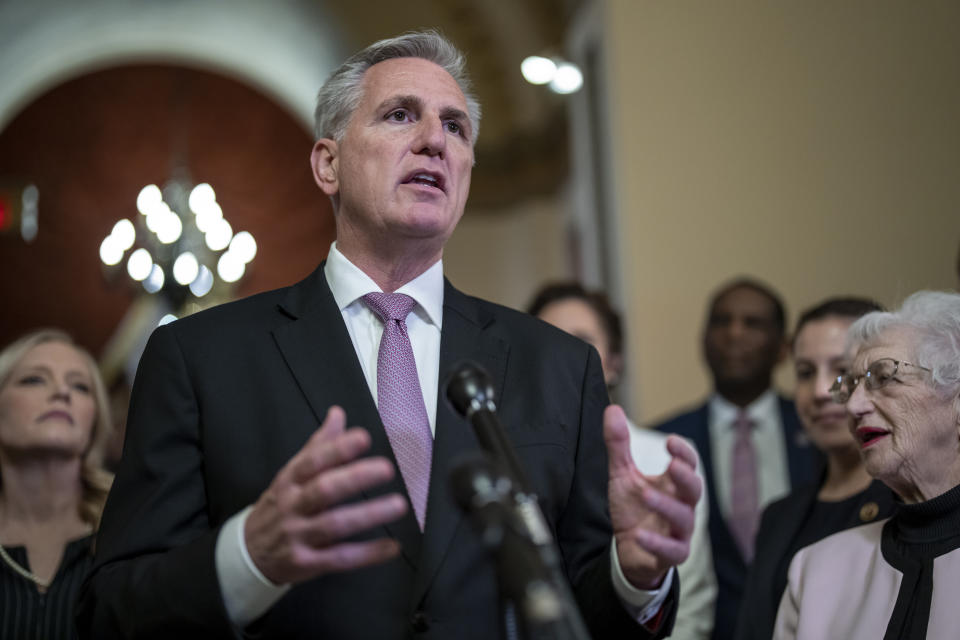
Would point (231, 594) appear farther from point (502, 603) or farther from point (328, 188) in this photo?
point (328, 188)

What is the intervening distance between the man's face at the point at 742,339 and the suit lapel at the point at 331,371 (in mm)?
2541

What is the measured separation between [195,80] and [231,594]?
39.8 ft

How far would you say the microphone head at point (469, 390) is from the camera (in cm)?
146

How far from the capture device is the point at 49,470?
327 cm

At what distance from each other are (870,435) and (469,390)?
1.40 meters

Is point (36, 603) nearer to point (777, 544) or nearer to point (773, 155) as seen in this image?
point (777, 544)

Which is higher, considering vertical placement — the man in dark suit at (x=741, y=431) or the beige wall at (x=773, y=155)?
the beige wall at (x=773, y=155)

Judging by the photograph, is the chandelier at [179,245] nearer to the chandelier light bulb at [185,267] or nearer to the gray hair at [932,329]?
the chandelier light bulb at [185,267]

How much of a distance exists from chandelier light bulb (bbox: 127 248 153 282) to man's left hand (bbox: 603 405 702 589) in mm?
8914

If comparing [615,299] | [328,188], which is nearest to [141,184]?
[615,299]

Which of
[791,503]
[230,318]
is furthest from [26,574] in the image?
[791,503]

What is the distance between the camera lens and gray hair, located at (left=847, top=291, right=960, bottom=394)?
2.48 meters

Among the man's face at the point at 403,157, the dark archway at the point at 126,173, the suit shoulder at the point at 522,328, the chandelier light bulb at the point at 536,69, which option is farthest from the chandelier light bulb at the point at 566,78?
the dark archway at the point at 126,173

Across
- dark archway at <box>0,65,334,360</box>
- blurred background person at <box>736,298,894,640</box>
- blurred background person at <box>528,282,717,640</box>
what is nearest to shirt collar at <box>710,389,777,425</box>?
blurred background person at <box>528,282,717,640</box>
